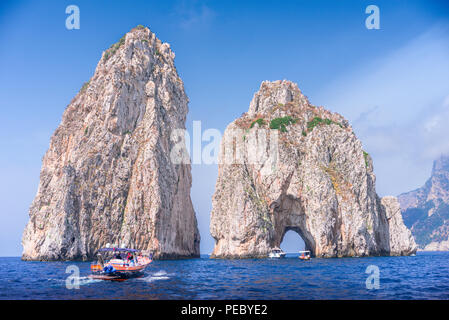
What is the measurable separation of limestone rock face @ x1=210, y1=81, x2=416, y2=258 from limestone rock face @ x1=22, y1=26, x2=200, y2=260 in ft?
50.5

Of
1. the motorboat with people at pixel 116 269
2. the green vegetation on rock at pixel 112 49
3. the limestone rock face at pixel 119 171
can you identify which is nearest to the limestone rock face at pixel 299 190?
the limestone rock face at pixel 119 171

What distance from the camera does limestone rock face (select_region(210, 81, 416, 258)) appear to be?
94312 millimetres

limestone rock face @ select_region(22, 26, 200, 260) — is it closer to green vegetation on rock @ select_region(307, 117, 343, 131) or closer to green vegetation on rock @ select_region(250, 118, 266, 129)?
green vegetation on rock @ select_region(250, 118, 266, 129)

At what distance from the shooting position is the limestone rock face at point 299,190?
3713 inches

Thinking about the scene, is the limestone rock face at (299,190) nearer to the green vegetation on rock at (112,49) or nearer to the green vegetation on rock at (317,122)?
the green vegetation on rock at (317,122)

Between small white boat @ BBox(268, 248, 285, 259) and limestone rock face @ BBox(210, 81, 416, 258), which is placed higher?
limestone rock face @ BBox(210, 81, 416, 258)

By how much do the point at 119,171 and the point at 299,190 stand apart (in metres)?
49.3

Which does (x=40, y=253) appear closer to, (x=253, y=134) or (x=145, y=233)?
(x=145, y=233)

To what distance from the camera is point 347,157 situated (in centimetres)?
10225

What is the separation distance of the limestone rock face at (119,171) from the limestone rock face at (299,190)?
15.4 meters

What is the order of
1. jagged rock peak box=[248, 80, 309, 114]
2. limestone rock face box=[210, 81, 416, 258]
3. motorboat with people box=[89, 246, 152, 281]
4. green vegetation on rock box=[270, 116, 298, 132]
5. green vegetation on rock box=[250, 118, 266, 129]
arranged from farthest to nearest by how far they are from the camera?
jagged rock peak box=[248, 80, 309, 114]
green vegetation on rock box=[250, 118, 266, 129]
green vegetation on rock box=[270, 116, 298, 132]
limestone rock face box=[210, 81, 416, 258]
motorboat with people box=[89, 246, 152, 281]

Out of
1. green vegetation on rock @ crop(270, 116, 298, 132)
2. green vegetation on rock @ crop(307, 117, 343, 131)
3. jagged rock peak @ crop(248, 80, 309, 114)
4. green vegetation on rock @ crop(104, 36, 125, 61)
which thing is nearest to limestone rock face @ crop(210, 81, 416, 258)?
green vegetation on rock @ crop(307, 117, 343, 131)

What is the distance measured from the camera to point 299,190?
99.8 metres
